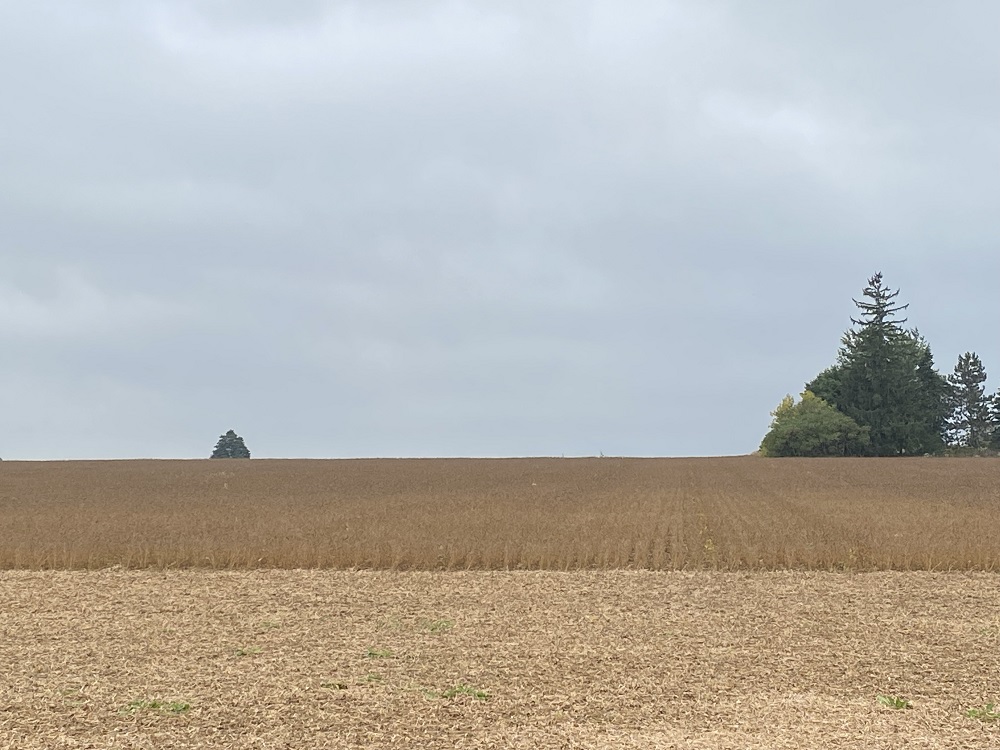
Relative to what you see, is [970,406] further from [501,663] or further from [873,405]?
[501,663]

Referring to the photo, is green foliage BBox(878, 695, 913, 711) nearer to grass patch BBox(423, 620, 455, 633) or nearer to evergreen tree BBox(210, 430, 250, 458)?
grass patch BBox(423, 620, 455, 633)

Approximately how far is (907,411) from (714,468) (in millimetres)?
30006

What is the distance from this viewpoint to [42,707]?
8.70m

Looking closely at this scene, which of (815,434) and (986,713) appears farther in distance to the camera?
(815,434)

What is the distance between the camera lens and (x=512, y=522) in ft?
75.8

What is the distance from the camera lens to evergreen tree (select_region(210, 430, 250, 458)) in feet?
366

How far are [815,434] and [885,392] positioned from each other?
9.49 meters

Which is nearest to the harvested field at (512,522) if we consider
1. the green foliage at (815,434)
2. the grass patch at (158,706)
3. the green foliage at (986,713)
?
the green foliage at (986,713)

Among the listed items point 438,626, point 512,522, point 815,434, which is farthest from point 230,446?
point 438,626

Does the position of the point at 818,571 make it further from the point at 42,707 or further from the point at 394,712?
the point at 42,707

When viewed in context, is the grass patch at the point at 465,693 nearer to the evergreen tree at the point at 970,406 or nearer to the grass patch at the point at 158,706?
the grass patch at the point at 158,706

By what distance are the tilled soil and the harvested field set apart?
2.28 metres

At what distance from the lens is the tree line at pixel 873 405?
227 feet

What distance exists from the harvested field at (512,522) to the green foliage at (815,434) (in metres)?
23.6
